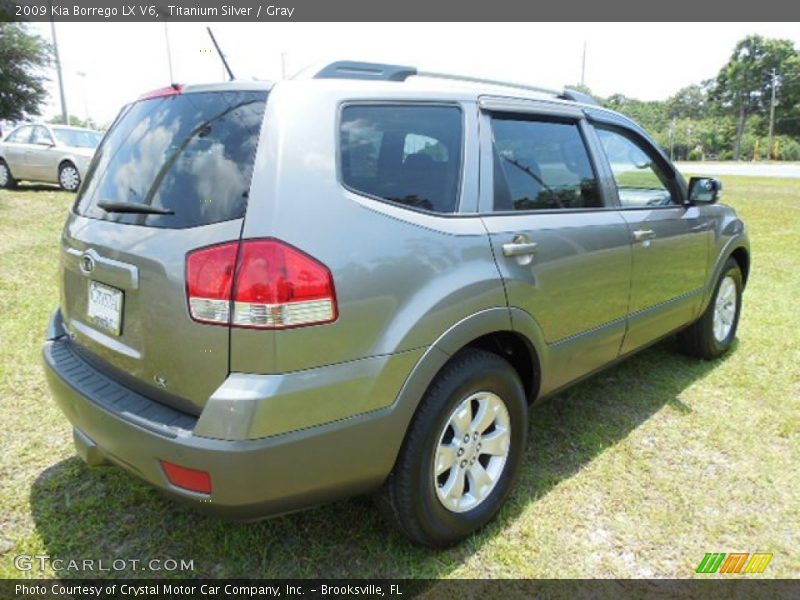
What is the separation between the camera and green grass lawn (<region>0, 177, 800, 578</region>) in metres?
2.26

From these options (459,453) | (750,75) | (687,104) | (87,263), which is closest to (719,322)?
(459,453)

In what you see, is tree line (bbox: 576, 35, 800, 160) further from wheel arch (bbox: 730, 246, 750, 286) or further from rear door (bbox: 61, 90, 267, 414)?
rear door (bbox: 61, 90, 267, 414)

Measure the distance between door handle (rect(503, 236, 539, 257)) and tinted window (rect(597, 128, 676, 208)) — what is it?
104 cm

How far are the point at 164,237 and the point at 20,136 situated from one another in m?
13.3

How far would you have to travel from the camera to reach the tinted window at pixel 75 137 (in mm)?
12219

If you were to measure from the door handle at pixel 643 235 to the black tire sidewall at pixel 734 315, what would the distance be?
123cm

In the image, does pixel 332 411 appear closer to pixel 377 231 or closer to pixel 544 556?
pixel 377 231

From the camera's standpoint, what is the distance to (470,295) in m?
2.15

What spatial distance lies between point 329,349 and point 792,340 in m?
4.43

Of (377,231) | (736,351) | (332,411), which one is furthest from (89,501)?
(736,351)

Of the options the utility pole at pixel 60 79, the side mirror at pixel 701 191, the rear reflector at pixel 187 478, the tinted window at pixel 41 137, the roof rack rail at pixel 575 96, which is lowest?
the rear reflector at pixel 187 478

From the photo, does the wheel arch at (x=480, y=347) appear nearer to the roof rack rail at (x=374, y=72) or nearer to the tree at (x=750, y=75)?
the roof rack rail at (x=374, y=72)

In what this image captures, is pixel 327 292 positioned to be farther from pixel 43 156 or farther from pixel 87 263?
pixel 43 156

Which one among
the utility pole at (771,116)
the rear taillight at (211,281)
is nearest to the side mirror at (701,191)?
the rear taillight at (211,281)
